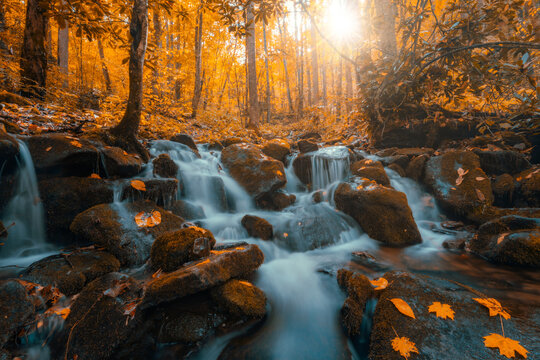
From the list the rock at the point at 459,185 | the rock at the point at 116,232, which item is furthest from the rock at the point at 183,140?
the rock at the point at 459,185

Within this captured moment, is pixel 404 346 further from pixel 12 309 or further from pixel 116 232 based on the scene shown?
pixel 116 232

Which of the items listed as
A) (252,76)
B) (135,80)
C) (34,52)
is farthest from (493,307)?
(252,76)

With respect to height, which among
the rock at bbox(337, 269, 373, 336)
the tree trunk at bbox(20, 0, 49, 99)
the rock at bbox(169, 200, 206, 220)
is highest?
the tree trunk at bbox(20, 0, 49, 99)

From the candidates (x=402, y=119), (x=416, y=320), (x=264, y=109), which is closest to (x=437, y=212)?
(x=402, y=119)

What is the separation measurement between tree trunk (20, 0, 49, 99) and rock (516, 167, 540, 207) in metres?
12.3

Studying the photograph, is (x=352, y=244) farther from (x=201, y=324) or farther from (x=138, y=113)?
(x=138, y=113)

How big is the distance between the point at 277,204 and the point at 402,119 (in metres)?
5.30

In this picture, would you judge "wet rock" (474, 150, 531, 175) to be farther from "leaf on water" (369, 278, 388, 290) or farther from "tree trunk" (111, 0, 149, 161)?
"tree trunk" (111, 0, 149, 161)

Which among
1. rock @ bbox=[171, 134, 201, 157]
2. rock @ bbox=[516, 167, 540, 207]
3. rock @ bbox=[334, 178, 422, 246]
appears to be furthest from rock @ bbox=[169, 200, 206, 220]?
rock @ bbox=[516, 167, 540, 207]

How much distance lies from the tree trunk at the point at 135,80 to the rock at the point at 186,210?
68.8 inches

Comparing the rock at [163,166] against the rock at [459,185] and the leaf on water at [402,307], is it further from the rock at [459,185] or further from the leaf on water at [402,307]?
the rock at [459,185]

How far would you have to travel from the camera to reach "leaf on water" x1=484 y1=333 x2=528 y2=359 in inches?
65.1

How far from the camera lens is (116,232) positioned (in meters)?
3.46

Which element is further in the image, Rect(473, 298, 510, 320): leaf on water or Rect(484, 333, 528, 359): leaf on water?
Rect(473, 298, 510, 320): leaf on water
